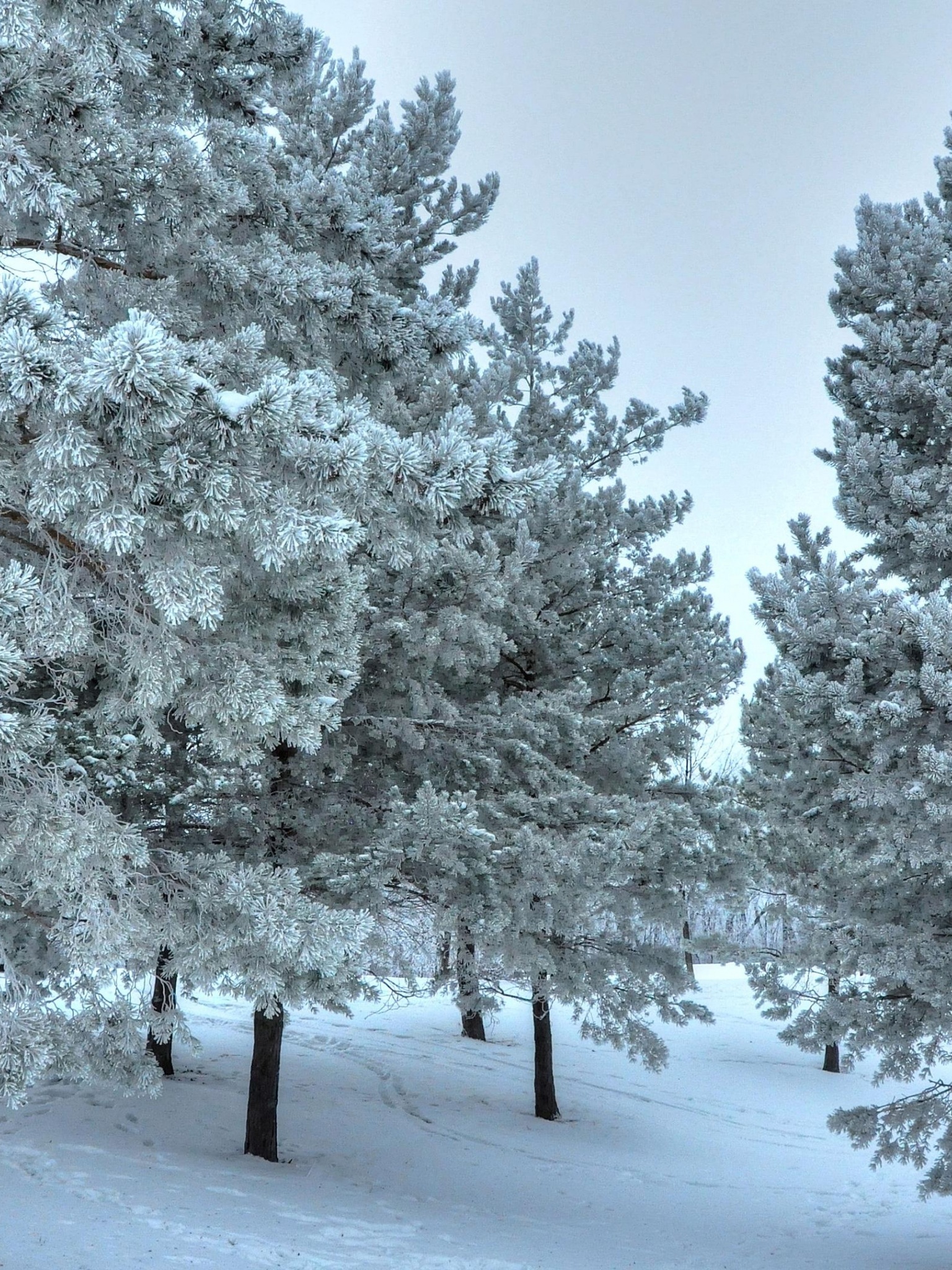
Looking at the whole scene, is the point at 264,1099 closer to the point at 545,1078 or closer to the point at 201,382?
the point at 545,1078

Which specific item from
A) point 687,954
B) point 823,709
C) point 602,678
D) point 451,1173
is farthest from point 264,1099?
point 687,954

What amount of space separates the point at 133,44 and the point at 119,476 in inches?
132

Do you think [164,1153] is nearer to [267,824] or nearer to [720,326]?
[267,824]

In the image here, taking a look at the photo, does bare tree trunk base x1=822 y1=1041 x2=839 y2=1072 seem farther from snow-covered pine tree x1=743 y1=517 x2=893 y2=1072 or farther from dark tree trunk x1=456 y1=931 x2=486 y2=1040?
snow-covered pine tree x1=743 y1=517 x2=893 y2=1072

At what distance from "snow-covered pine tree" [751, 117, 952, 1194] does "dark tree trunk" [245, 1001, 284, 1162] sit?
5869mm

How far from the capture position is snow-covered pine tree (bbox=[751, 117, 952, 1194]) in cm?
595

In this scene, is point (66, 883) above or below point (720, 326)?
below

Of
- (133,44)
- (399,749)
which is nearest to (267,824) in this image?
(399,749)

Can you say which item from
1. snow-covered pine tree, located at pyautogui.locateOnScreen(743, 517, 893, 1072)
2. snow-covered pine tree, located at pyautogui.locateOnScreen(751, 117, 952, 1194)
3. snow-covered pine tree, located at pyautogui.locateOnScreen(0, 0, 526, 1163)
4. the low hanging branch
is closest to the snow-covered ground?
snow-covered pine tree, located at pyautogui.locateOnScreen(751, 117, 952, 1194)

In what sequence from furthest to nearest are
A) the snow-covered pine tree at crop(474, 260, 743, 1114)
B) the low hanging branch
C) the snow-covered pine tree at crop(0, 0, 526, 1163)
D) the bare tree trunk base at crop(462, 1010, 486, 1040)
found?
the bare tree trunk base at crop(462, 1010, 486, 1040)
the snow-covered pine tree at crop(474, 260, 743, 1114)
the low hanging branch
the snow-covered pine tree at crop(0, 0, 526, 1163)

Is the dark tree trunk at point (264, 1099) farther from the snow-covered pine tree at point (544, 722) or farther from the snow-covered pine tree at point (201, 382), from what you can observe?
the snow-covered pine tree at point (201, 382)

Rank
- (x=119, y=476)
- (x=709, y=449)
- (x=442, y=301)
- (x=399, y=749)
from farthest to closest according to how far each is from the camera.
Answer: (x=709, y=449), (x=399, y=749), (x=442, y=301), (x=119, y=476)

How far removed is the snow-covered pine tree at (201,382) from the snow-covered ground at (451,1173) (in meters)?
3.09

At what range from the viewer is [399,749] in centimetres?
896
